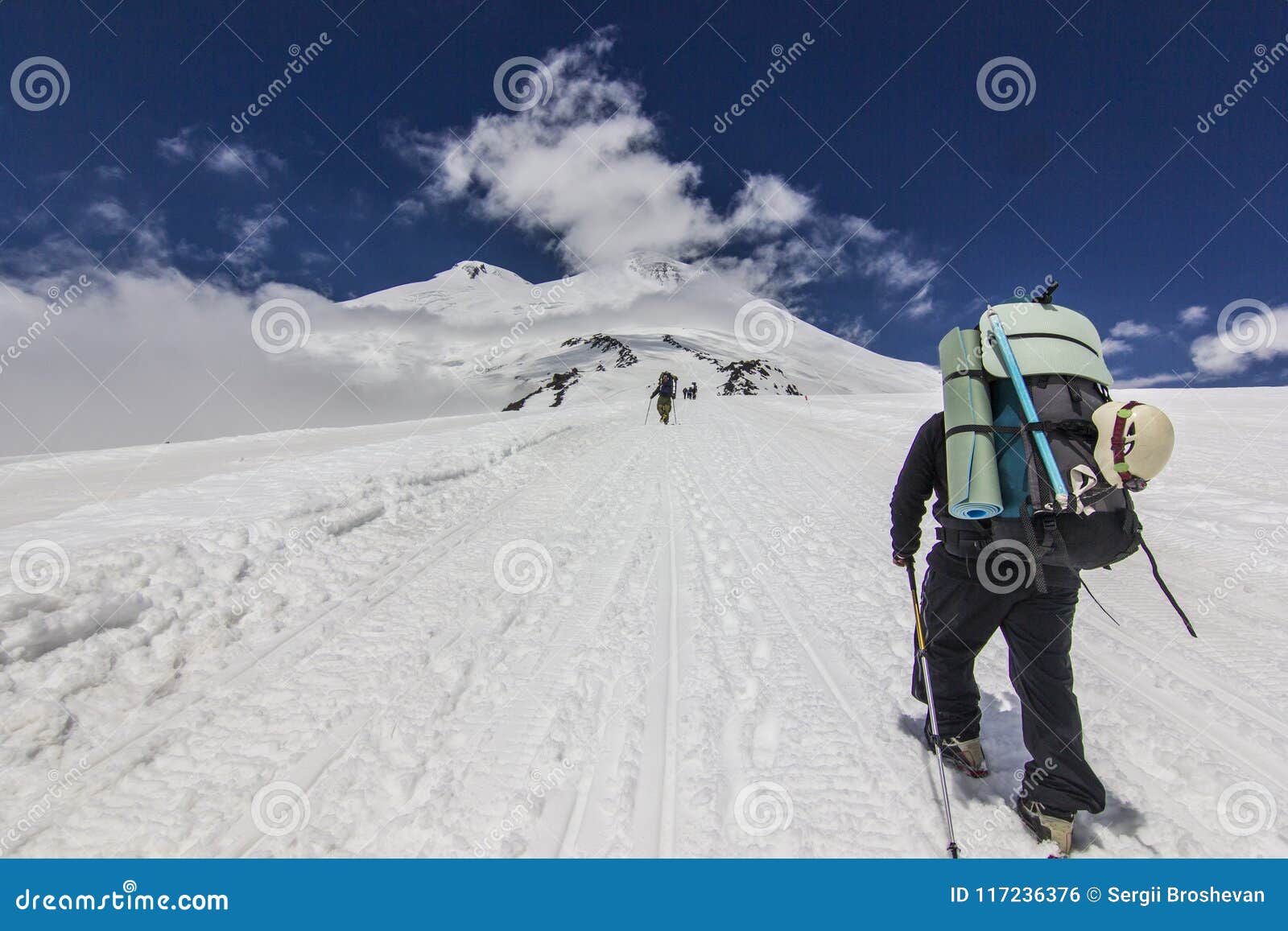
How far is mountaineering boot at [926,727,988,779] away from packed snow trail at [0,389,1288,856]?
109 mm

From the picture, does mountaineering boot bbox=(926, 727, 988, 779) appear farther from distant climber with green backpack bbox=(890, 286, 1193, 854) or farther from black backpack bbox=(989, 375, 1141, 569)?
black backpack bbox=(989, 375, 1141, 569)

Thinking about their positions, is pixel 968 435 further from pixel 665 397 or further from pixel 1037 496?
pixel 665 397

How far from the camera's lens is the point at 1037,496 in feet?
6.46

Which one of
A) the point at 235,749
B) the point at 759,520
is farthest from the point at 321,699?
the point at 759,520

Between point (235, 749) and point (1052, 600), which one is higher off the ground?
point (1052, 600)

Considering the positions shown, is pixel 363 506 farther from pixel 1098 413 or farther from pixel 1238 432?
pixel 1238 432

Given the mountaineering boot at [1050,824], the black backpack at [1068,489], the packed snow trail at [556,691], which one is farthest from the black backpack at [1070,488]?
the packed snow trail at [556,691]

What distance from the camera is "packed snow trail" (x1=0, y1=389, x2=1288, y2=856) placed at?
2322mm

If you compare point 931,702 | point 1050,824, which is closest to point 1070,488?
point 931,702

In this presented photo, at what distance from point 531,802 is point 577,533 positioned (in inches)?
158

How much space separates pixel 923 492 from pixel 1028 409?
2.16ft

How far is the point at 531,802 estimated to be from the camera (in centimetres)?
242

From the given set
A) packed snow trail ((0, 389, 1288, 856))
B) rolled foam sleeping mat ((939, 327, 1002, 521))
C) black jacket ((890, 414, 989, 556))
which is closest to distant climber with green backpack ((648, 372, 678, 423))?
packed snow trail ((0, 389, 1288, 856))

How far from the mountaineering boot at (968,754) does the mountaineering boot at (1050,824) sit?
29 centimetres
